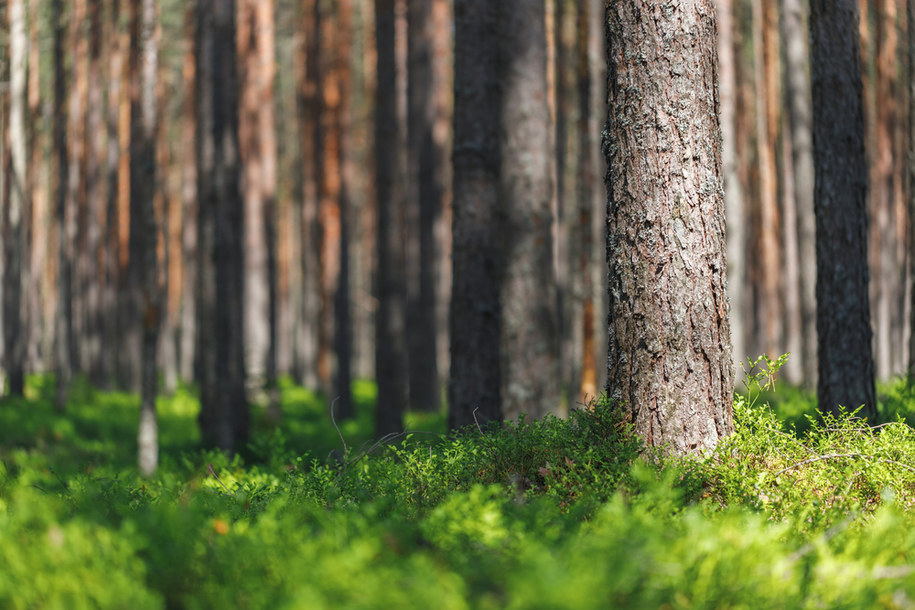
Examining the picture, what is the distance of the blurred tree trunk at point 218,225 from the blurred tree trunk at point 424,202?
11.0ft

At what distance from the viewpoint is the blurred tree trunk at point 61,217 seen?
16328mm

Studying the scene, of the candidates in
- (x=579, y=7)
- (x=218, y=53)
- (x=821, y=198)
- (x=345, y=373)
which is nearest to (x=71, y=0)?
(x=218, y=53)

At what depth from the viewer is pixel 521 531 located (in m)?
3.11

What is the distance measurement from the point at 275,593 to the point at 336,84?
64.2 ft

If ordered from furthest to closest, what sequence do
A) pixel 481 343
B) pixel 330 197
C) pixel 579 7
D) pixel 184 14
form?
1. pixel 184 14
2. pixel 330 197
3. pixel 579 7
4. pixel 481 343

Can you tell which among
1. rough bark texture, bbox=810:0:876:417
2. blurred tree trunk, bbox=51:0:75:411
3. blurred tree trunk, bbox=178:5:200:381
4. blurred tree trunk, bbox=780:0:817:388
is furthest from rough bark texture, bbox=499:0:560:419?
blurred tree trunk, bbox=178:5:200:381

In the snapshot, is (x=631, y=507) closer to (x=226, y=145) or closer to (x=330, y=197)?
(x=226, y=145)

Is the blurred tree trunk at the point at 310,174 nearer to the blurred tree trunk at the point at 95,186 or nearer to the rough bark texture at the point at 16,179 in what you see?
the blurred tree trunk at the point at 95,186

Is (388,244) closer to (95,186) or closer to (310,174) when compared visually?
(310,174)

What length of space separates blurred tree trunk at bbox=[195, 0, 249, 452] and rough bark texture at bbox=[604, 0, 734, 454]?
7457 millimetres

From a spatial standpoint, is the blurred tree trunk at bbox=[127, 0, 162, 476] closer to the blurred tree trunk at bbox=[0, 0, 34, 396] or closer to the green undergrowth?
the green undergrowth

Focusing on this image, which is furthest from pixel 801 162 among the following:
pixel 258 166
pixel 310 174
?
pixel 310 174

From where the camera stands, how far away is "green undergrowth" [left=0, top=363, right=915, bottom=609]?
2.51 metres

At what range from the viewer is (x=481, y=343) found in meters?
7.57
